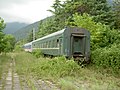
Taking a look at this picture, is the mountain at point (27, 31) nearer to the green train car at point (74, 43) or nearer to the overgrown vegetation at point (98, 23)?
the overgrown vegetation at point (98, 23)

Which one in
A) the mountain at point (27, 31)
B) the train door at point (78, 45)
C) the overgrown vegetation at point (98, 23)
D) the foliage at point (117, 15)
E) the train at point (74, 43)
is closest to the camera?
the overgrown vegetation at point (98, 23)

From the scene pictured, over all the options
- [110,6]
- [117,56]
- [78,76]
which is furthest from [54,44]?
[110,6]

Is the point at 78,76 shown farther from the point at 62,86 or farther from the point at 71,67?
the point at 62,86

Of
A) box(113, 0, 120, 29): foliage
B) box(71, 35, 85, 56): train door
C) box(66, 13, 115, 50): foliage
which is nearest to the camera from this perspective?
box(71, 35, 85, 56): train door

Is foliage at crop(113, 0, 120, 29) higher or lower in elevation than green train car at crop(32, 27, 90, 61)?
higher

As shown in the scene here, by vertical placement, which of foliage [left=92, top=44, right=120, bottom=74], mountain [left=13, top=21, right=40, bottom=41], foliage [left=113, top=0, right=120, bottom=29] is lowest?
foliage [left=92, top=44, right=120, bottom=74]

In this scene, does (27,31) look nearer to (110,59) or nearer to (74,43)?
(74,43)

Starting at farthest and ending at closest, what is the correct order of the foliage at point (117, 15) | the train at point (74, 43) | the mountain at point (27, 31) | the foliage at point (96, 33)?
the mountain at point (27, 31)
the foliage at point (117, 15)
the foliage at point (96, 33)
the train at point (74, 43)

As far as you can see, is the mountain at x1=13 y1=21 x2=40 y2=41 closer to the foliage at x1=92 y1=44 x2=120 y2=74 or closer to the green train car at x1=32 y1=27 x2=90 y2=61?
the green train car at x1=32 y1=27 x2=90 y2=61

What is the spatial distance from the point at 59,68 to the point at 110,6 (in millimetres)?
19766

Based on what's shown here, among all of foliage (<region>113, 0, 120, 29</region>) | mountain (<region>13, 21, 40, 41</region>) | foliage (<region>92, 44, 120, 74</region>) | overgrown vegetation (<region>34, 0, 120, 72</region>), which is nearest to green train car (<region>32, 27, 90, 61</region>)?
overgrown vegetation (<region>34, 0, 120, 72</region>)

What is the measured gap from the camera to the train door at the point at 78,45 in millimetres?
17672

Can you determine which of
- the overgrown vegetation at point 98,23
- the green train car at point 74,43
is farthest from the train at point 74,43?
the overgrown vegetation at point 98,23

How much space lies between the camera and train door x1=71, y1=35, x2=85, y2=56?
58.0ft
